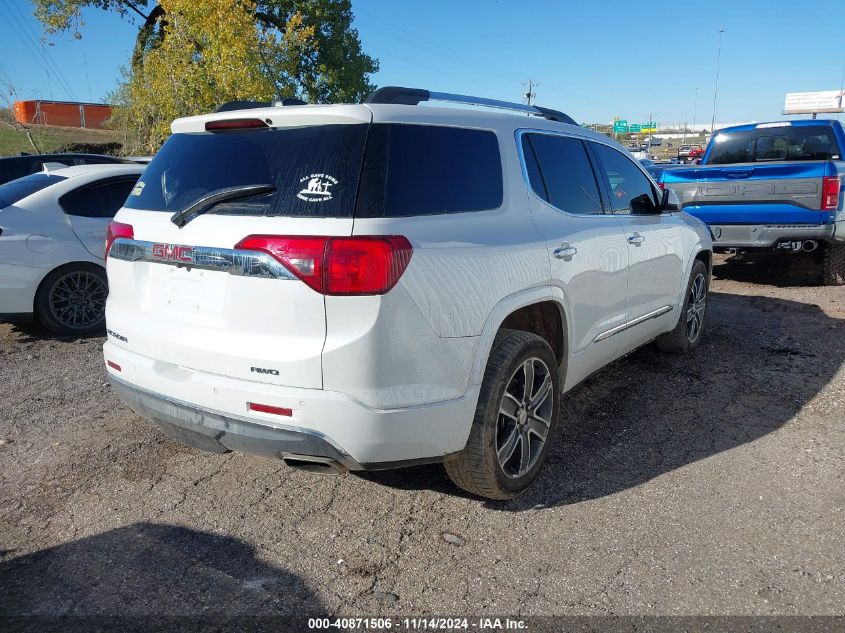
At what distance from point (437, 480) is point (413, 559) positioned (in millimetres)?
749

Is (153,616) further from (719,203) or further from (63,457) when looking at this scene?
(719,203)

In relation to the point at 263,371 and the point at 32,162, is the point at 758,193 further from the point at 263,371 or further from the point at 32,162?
the point at 32,162

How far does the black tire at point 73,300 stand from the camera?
6.22 meters

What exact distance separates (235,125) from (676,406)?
343 cm

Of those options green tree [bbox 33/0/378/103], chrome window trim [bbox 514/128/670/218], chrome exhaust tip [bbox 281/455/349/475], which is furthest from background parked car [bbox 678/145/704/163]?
chrome exhaust tip [bbox 281/455/349/475]

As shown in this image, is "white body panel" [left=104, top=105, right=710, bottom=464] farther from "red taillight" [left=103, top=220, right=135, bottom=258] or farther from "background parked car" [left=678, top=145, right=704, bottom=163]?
"background parked car" [left=678, top=145, right=704, bottom=163]

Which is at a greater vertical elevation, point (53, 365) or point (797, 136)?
point (797, 136)

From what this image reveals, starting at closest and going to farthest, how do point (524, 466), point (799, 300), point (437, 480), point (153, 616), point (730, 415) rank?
1. point (153, 616)
2. point (524, 466)
3. point (437, 480)
4. point (730, 415)
5. point (799, 300)

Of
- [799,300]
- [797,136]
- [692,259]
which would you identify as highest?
[797,136]

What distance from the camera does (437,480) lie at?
3.64 metres

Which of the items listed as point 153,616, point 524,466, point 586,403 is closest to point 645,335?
point 586,403

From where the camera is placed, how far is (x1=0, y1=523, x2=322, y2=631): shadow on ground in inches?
98.1

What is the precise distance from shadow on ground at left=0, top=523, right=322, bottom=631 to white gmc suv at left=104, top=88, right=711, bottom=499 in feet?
1.59

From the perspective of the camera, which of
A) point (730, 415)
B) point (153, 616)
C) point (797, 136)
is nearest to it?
point (153, 616)
